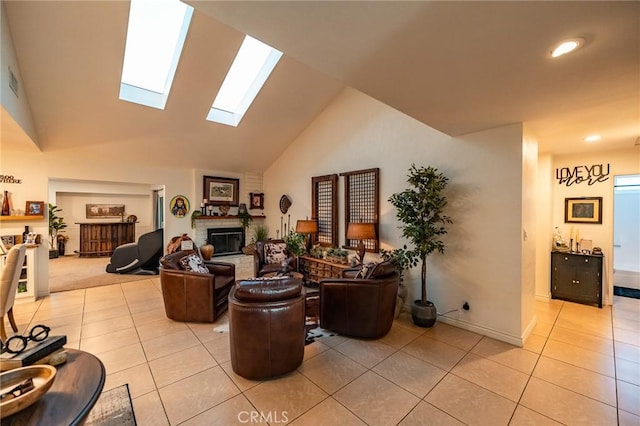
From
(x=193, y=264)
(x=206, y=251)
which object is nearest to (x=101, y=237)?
(x=206, y=251)

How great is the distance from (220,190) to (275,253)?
2.86 meters

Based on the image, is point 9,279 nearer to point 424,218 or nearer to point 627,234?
point 424,218

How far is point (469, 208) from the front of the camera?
332 cm

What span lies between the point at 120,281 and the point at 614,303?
8.85 metres

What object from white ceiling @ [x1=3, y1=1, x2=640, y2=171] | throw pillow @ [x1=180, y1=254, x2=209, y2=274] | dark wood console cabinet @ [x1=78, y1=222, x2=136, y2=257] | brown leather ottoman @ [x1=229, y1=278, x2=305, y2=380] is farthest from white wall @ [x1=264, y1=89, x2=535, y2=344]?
dark wood console cabinet @ [x1=78, y1=222, x2=136, y2=257]

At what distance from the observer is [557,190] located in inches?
181

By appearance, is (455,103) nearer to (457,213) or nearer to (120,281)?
(457,213)

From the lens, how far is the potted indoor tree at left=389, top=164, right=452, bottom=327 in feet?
10.9

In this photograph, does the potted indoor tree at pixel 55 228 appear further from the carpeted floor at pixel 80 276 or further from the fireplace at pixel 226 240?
the fireplace at pixel 226 240

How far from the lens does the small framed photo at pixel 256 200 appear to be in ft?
23.7

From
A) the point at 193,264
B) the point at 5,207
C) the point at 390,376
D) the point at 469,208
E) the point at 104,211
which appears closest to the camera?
the point at 390,376

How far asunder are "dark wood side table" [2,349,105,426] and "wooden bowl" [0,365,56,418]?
7 centimetres

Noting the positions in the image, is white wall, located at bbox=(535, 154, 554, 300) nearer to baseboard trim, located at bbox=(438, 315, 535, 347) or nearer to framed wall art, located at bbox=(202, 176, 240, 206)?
baseboard trim, located at bbox=(438, 315, 535, 347)

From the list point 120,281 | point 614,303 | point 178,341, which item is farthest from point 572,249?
point 120,281
